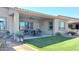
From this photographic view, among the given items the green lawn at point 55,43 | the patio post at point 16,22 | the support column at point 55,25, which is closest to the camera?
the green lawn at point 55,43

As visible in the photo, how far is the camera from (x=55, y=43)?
678 centimetres

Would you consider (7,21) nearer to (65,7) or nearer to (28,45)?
(28,45)

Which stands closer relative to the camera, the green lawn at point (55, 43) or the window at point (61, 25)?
the green lawn at point (55, 43)

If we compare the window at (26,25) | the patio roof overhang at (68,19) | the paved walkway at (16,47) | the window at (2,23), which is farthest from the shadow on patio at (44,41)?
the window at (2,23)

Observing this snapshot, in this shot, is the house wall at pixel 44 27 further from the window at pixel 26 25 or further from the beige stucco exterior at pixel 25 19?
the window at pixel 26 25

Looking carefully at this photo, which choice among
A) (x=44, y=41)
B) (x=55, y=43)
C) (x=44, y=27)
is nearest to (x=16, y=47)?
(x=44, y=41)

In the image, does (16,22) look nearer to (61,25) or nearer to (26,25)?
(26,25)

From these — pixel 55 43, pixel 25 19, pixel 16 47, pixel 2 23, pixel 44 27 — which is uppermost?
pixel 25 19

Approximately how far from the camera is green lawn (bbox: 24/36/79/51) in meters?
6.53

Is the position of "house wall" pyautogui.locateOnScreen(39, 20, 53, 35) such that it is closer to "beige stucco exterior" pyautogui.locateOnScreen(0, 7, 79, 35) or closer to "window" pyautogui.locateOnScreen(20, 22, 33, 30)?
"beige stucco exterior" pyautogui.locateOnScreen(0, 7, 79, 35)

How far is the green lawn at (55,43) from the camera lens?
21.4 feet
